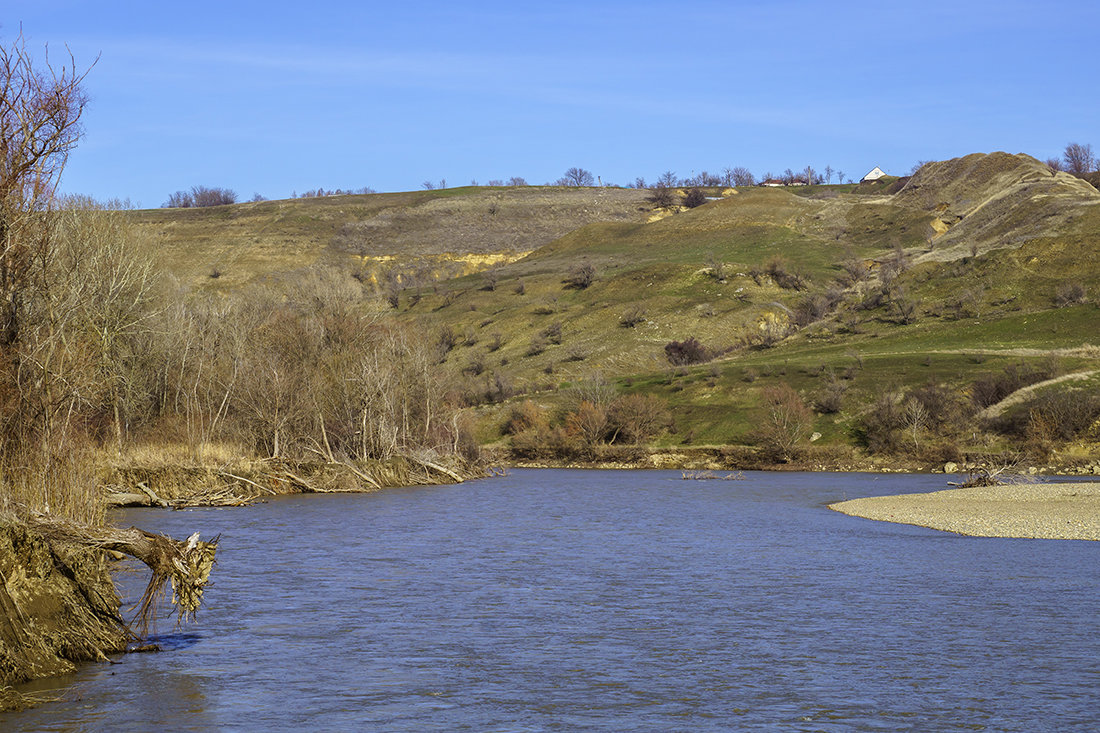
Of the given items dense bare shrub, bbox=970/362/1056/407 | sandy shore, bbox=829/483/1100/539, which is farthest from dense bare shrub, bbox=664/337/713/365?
sandy shore, bbox=829/483/1100/539

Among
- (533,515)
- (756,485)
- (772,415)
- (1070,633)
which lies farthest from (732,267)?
(1070,633)

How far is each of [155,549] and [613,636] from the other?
9.65 metres

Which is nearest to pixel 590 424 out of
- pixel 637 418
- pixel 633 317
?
pixel 637 418

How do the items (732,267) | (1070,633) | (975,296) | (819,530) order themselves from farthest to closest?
(732,267) < (975,296) < (819,530) < (1070,633)

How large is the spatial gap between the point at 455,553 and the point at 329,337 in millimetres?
34813

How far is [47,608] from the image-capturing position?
700 inches

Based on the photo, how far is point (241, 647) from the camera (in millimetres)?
20812

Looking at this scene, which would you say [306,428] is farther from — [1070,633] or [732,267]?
[732,267]

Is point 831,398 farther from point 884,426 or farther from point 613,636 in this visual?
point 613,636

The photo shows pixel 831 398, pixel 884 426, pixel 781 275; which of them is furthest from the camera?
pixel 781 275

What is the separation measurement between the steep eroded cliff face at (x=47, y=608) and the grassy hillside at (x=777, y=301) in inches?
2634

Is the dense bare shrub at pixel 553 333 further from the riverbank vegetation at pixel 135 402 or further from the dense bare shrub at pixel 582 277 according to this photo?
the riverbank vegetation at pixel 135 402

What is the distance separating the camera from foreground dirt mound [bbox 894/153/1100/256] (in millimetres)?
125250

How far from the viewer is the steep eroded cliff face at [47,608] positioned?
16953 millimetres
